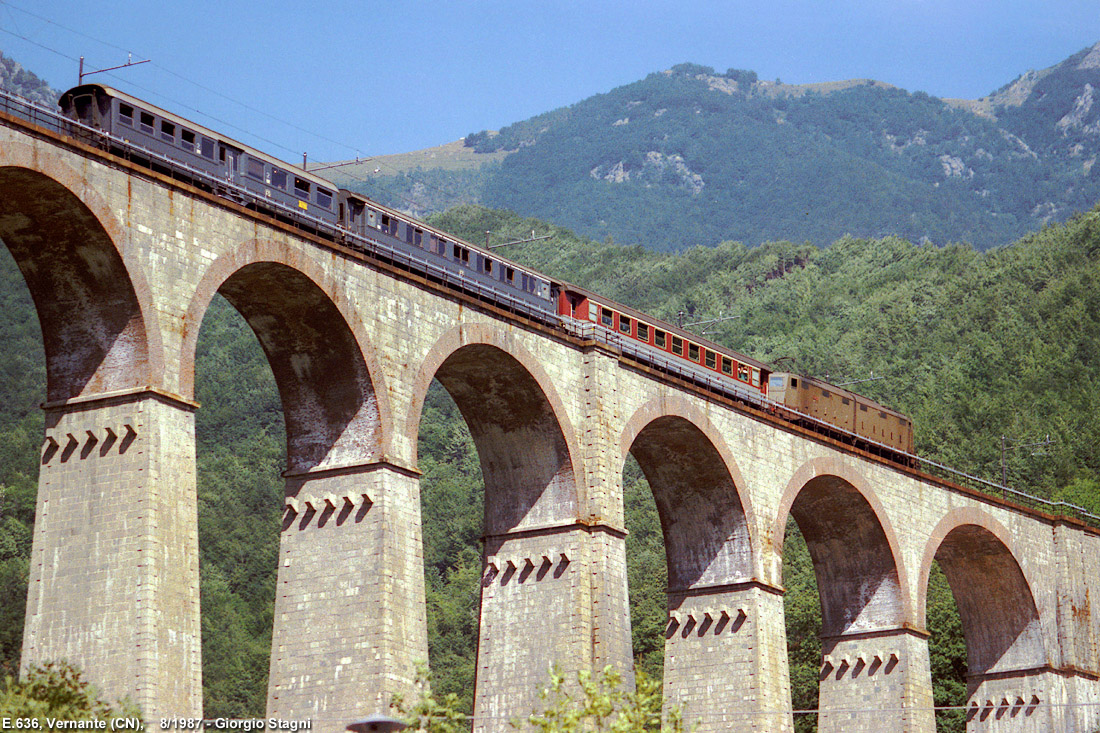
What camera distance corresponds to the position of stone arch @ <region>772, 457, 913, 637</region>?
66.8m

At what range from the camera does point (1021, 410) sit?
116188mm

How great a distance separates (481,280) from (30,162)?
19713 mm

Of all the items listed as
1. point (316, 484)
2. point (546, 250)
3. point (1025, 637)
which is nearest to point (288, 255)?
point (316, 484)

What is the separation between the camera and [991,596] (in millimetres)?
74938

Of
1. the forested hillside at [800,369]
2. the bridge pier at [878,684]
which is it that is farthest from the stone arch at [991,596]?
the forested hillside at [800,369]

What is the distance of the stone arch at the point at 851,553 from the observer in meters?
66.8

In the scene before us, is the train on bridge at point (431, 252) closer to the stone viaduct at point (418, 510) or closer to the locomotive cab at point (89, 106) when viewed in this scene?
the locomotive cab at point (89, 106)

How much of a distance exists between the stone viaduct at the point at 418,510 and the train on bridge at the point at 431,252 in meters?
1.35

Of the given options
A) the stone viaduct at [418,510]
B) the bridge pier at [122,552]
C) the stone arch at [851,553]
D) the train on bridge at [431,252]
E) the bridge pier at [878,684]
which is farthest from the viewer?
the stone arch at [851,553]

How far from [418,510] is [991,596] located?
3653 cm

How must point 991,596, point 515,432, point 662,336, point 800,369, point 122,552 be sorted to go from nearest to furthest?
1. point 122,552
2. point 515,432
3. point 662,336
4. point 991,596
5. point 800,369

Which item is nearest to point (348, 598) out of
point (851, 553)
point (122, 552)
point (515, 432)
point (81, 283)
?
point (122, 552)

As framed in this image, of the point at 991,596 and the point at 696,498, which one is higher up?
the point at 696,498

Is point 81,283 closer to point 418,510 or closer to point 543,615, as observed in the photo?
point 418,510
